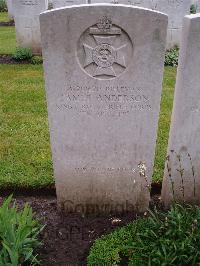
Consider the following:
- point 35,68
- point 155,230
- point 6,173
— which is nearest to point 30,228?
point 155,230

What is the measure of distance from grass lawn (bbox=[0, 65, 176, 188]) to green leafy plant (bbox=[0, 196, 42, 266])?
1088 millimetres

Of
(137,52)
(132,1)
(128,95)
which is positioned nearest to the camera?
(137,52)

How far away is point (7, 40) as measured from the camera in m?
11.0

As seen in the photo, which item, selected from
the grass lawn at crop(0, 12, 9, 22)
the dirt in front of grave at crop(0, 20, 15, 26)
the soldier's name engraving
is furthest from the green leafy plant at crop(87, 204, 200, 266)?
the grass lawn at crop(0, 12, 9, 22)

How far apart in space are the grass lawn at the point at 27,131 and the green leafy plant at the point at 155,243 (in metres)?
1.05

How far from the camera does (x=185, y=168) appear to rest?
11.8 feet

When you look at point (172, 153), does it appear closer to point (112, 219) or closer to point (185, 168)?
point (185, 168)

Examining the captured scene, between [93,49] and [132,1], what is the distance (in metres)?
7.19

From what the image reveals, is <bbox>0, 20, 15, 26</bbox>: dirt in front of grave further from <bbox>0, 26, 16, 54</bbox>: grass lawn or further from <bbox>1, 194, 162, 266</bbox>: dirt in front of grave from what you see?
<bbox>1, 194, 162, 266</bbox>: dirt in front of grave

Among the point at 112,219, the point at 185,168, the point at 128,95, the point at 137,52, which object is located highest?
the point at 137,52

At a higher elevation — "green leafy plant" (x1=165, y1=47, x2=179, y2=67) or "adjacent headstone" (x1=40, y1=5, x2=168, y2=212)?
"adjacent headstone" (x1=40, y1=5, x2=168, y2=212)

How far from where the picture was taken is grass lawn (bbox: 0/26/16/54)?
9.81 m

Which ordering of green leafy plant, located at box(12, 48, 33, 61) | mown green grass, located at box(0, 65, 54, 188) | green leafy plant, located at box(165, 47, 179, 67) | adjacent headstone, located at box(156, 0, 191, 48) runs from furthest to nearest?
adjacent headstone, located at box(156, 0, 191, 48) < green leafy plant, located at box(12, 48, 33, 61) < green leafy plant, located at box(165, 47, 179, 67) < mown green grass, located at box(0, 65, 54, 188)

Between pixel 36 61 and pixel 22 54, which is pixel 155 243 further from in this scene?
pixel 22 54
